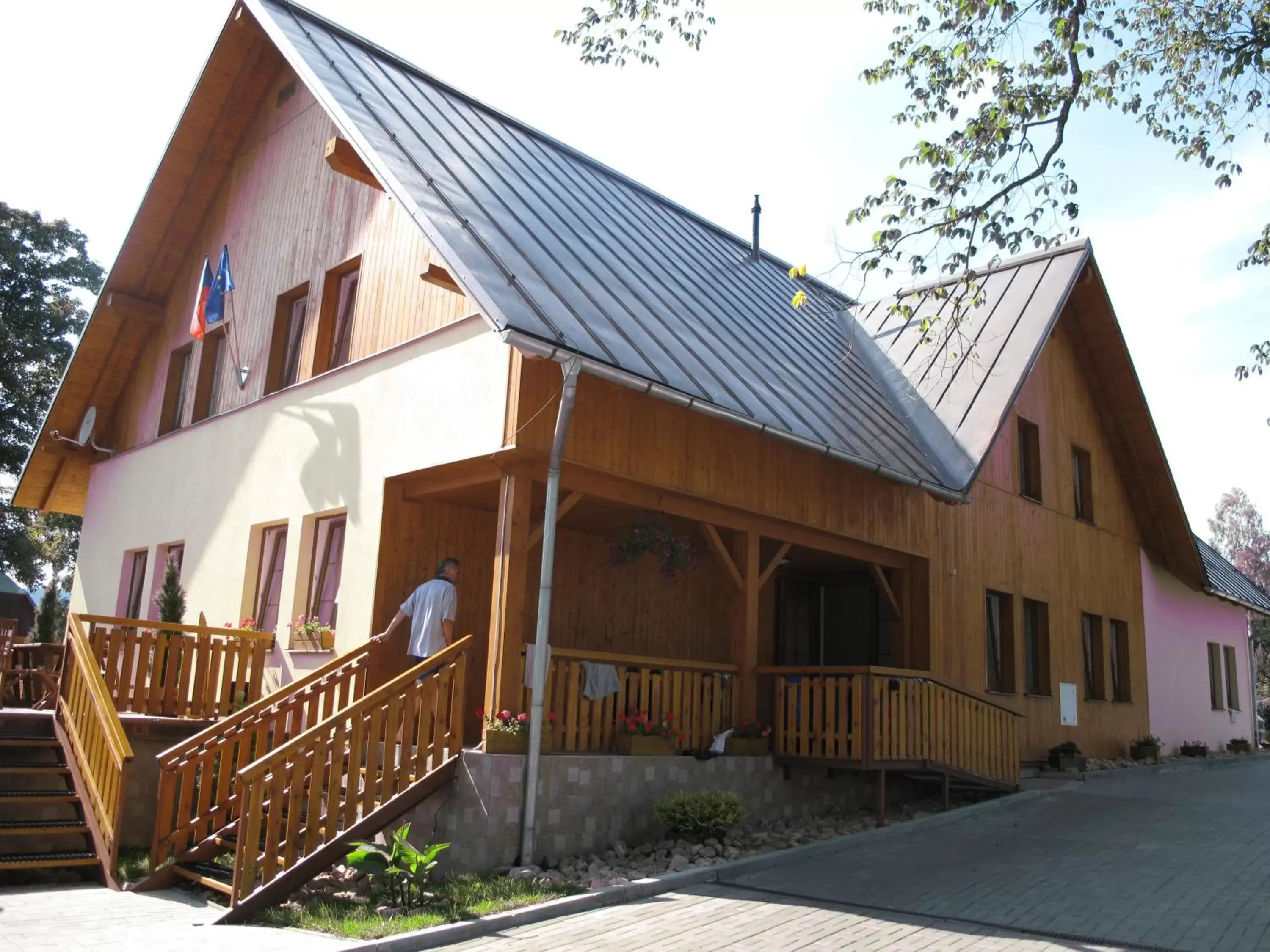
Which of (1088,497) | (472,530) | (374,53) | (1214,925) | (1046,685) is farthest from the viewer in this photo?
(1088,497)

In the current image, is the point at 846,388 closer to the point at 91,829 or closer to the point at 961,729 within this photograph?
the point at 961,729

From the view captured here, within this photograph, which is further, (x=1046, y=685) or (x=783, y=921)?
(x=1046, y=685)

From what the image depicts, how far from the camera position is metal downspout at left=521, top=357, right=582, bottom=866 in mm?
9133

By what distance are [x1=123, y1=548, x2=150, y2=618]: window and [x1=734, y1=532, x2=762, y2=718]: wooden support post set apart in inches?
345

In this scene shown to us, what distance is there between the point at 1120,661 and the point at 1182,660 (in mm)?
3280

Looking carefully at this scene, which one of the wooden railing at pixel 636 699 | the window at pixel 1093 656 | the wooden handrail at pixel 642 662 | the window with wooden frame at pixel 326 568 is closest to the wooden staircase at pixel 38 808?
the window with wooden frame at pixel 326 568

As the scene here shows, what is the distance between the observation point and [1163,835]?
1115cm

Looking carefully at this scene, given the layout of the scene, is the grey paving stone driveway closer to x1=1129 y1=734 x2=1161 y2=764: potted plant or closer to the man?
the man

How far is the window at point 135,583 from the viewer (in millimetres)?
15961

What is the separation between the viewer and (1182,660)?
22.3 meters

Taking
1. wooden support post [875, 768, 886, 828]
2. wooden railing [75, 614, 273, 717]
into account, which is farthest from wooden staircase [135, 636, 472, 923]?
wooden support post [875, 768, 886, 828]

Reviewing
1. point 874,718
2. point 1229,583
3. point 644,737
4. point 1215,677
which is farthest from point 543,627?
point 1229,583

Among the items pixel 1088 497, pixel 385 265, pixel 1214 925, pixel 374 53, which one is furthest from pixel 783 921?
pixel 1088 497

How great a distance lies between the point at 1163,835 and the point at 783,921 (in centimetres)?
541
